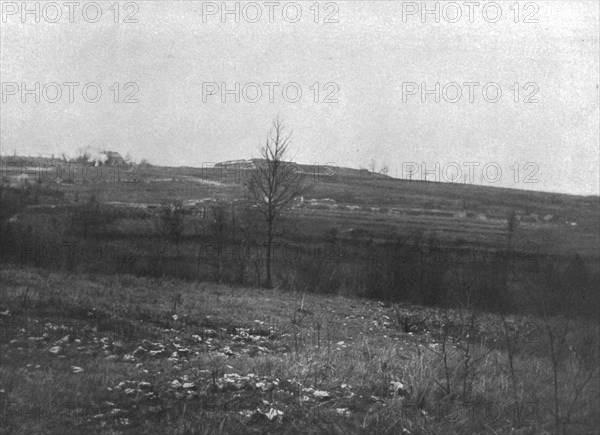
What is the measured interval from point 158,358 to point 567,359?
4.35m

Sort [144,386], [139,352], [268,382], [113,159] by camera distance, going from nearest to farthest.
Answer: [144,386] → [268,382] → [139,352] → [113,159]

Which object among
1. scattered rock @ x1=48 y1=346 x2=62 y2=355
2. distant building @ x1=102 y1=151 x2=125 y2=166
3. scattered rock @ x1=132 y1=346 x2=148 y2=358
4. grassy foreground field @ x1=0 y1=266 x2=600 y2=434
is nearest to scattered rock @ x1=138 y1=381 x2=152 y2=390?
grassy foreground field @ x1=0 y1=266 x2=600 y2=434

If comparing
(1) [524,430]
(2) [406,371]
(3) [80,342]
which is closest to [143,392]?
(3) [80,342]

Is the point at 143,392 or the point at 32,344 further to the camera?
the point at 32,344

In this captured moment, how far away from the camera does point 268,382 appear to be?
5.25m

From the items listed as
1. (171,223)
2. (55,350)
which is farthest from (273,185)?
(55,350)

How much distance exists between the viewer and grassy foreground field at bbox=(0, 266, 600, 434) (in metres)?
4.34

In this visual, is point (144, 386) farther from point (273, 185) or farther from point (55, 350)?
point (273, 185)

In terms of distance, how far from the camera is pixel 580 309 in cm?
547

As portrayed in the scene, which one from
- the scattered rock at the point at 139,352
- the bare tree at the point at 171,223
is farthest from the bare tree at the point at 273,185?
the scattered rock at the point at 139,352

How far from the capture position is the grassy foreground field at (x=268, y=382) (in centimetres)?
434

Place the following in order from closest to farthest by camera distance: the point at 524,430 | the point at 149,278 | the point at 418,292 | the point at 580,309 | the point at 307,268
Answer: the point at 524,430 < the point at 580,309 < the point at 149,278 < the point at 418,292 < the point at 307,268

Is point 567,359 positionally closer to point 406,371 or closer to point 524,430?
point 524,430

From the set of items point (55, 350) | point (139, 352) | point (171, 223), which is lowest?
point (139, 352)
